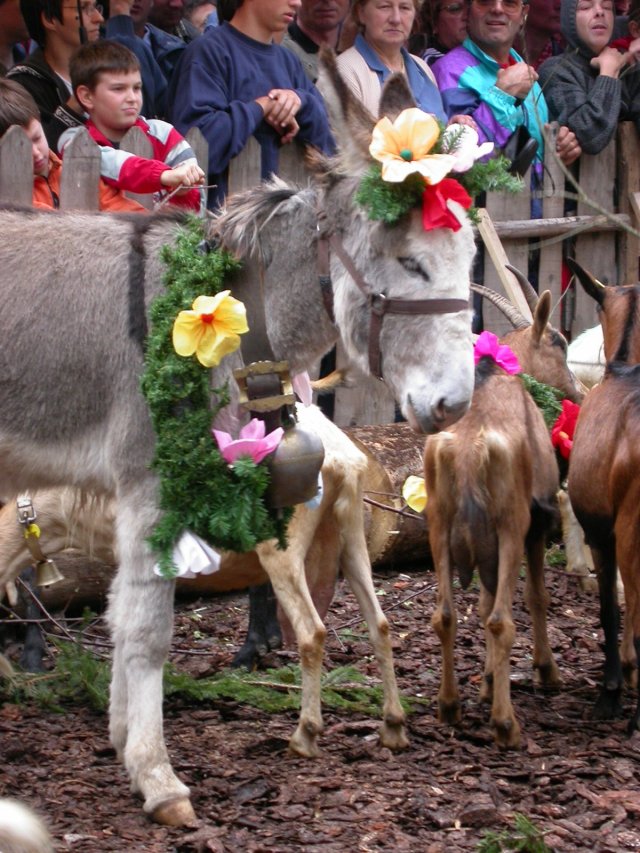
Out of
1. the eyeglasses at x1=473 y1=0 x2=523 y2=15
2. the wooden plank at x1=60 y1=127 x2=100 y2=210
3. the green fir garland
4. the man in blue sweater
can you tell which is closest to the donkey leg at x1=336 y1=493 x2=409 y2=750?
the green fir garland

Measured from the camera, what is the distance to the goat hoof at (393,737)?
5027 millimetres

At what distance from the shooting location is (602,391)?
553 centimetres

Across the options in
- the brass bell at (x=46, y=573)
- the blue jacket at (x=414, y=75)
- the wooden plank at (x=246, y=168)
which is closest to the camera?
the brass bell at (x=46, y=573)

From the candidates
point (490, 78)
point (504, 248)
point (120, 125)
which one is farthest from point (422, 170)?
point (504, 248)

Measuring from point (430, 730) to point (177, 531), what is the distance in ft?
5.32

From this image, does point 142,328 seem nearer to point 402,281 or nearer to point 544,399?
point 402,281

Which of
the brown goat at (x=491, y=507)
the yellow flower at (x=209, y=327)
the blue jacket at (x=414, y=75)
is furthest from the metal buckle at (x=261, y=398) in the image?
the blue jacket at (x=414, y=75)

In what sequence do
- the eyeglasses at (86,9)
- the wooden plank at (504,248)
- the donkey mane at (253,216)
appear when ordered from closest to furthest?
1. the donkey mane at (253,216)
2. the eyeglasses at (86,9)
3. the wooden plank at (504,248)

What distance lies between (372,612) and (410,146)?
78.3 inches

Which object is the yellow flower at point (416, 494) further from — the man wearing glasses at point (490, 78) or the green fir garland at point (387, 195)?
the man wearing glasses at point (490, 78)

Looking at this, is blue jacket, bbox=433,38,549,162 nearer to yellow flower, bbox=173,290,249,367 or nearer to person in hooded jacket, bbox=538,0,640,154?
person in hooded jacket, bbox=538,0,640,154

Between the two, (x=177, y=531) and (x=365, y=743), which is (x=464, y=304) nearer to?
(x=177, y=531)

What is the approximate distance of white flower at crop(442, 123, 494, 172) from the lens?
409cm

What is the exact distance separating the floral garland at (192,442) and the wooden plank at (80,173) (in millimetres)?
1929
